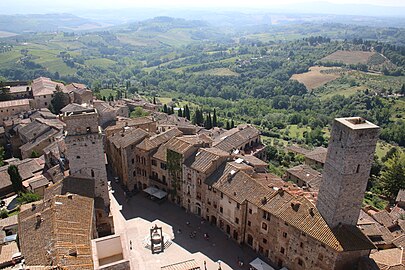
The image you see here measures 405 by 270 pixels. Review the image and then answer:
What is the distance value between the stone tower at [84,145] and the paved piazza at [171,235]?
10.3m

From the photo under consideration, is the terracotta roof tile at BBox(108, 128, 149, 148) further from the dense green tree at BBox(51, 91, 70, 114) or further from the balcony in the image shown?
the dense green tree at BBox(51, 91, 70, 114)

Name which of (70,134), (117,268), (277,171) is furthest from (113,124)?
(117,268)

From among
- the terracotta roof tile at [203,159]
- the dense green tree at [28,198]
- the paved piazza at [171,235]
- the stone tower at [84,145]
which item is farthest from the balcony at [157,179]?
the dense green tree at [28,198]

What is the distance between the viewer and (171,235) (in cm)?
5600

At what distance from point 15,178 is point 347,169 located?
57.9 meters

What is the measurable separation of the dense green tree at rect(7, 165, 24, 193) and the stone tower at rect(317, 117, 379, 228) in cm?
5438

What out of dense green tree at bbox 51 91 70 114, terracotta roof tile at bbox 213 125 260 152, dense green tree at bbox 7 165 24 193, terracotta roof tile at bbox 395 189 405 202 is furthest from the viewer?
dense green tree at bbox 51 91 70 114

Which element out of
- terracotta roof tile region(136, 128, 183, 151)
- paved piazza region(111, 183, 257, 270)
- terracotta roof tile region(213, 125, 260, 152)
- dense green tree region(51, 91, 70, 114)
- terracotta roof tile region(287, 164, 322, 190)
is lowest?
terracotta roof tile region(287, 164, 322, 190)

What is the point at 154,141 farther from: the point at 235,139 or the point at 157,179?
the point at 235,139

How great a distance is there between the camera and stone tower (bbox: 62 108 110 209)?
51.3m

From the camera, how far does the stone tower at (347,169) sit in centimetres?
4072

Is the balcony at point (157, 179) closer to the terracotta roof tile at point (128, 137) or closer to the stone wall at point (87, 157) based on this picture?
the terracotta roof tile at point (128, 137)

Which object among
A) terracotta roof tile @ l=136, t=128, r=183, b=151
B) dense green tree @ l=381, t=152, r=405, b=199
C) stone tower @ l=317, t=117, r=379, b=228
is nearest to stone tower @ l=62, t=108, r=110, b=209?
terracotta roof tile @ l=136, t=128, r=183, b=151

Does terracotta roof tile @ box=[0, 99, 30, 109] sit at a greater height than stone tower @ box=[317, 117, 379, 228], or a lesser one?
lesser
